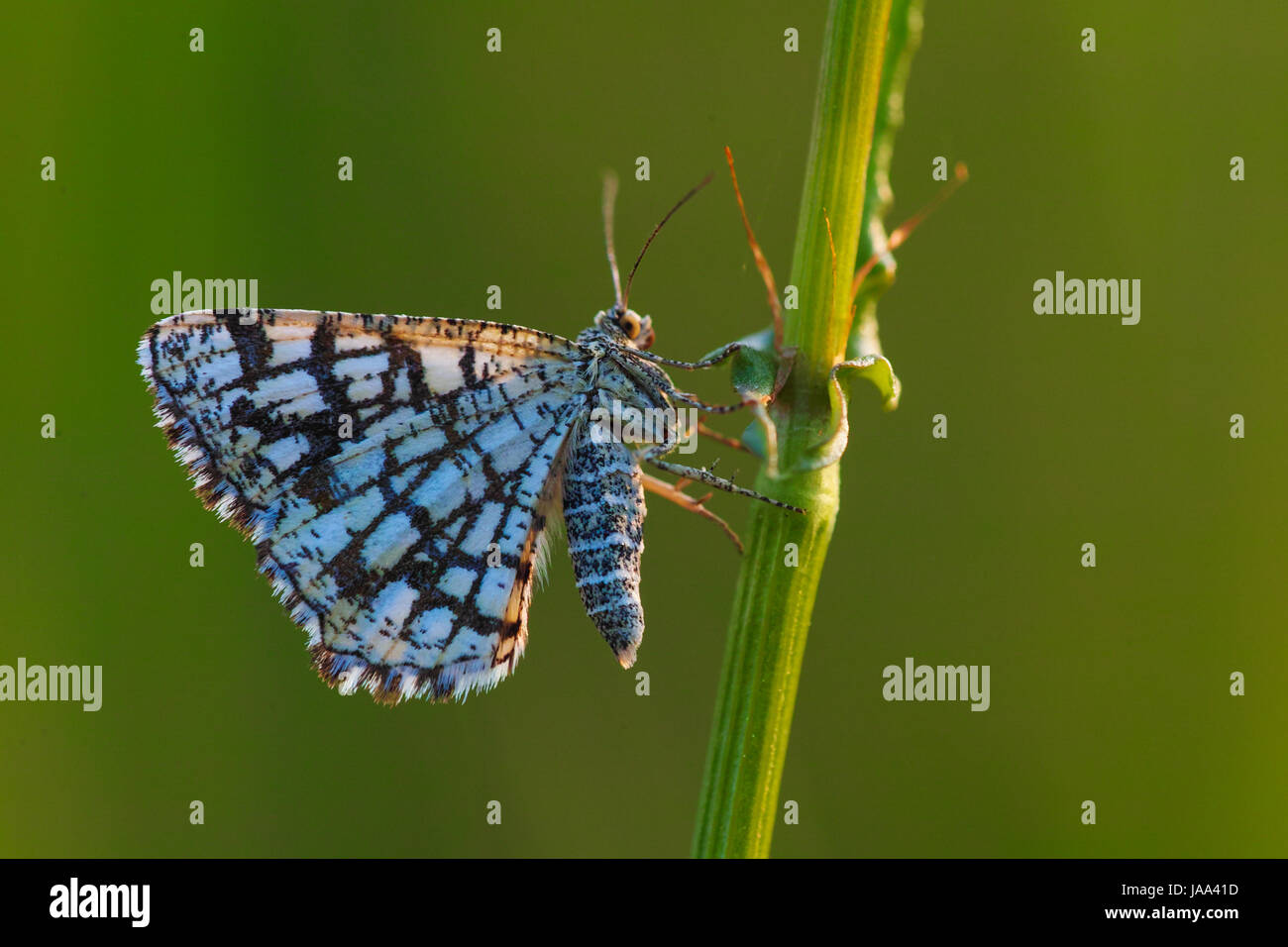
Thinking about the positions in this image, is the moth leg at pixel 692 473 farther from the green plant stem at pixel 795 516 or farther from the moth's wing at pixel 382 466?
the green plant stem at pixel 795 516

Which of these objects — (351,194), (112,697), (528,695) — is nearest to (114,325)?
(351,194)

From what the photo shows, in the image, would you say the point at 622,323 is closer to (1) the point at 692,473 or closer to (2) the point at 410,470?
(1) the point at 692,473

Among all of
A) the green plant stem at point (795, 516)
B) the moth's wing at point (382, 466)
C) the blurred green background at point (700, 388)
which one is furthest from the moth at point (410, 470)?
the blurred green background at point (700, 388)

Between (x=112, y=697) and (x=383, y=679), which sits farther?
(x=112, y=697)

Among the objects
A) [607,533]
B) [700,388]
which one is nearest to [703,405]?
[607,533]

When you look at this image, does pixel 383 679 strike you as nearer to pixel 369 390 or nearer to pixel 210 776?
pixel 369 390

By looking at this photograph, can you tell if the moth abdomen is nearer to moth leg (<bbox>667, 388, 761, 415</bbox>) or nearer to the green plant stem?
moth leg (<bbox>667, 388, 761, 415</bbox>)

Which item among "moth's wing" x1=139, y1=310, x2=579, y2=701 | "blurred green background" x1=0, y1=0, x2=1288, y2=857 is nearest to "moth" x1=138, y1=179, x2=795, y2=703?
"moth's wing" x1=139, y1=310, x2=579, y2=701
